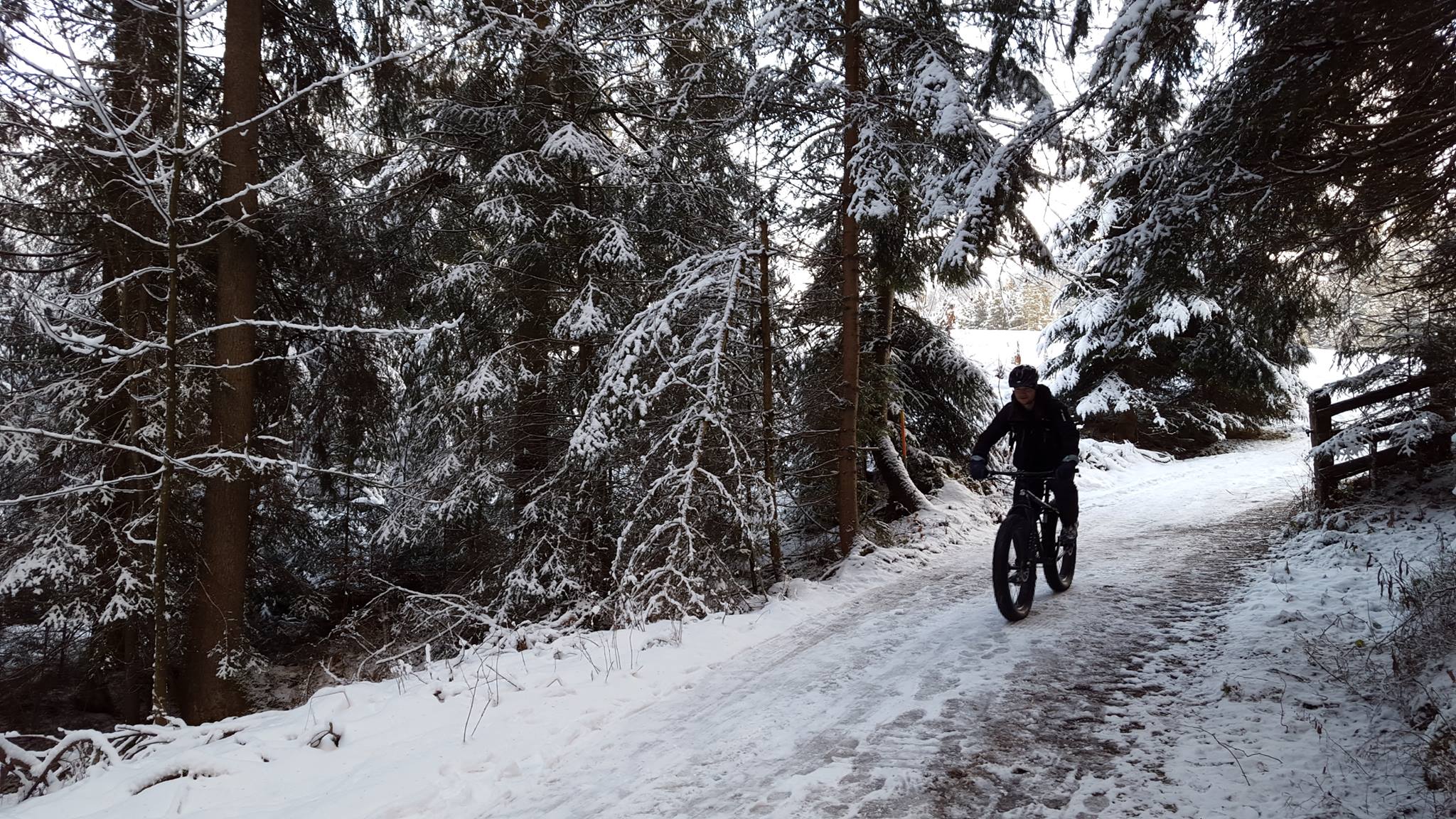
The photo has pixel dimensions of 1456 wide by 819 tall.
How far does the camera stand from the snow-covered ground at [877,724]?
320 centimetres

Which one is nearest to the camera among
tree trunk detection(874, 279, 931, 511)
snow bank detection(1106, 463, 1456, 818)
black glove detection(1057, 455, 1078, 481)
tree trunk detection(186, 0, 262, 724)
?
snow bank detection(1106, 463, 1456, 818)

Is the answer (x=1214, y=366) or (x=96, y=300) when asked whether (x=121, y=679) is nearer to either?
(x=96, y=300)

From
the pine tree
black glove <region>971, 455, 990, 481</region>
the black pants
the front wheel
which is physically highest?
the pine tree

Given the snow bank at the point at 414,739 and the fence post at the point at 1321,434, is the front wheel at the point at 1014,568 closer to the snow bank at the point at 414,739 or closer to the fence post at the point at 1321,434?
the snow bank at the point at 414,739

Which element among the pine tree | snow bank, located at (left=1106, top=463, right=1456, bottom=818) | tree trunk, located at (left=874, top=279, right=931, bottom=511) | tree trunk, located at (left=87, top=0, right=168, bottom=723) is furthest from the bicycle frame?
tree trunk, located at (left=87, top=0, right=168, bottom=723)

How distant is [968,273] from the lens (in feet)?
23.7

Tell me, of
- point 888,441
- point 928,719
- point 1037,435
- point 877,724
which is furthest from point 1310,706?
point 888,441

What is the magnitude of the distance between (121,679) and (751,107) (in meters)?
10.6

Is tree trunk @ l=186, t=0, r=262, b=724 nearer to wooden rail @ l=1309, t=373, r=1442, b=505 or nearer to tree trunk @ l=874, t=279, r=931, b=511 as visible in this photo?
tree trunk @ l=874, t=279, r=931, b=511

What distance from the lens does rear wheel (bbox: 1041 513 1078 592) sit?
6102mm

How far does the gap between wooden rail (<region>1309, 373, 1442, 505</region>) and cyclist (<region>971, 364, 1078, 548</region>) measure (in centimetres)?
380

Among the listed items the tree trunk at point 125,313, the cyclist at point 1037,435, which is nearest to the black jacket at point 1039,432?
the cyclist at point 1037,435

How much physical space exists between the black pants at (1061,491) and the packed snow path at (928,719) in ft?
2.49

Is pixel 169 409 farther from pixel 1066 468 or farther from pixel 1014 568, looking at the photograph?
pixel 1066 468
